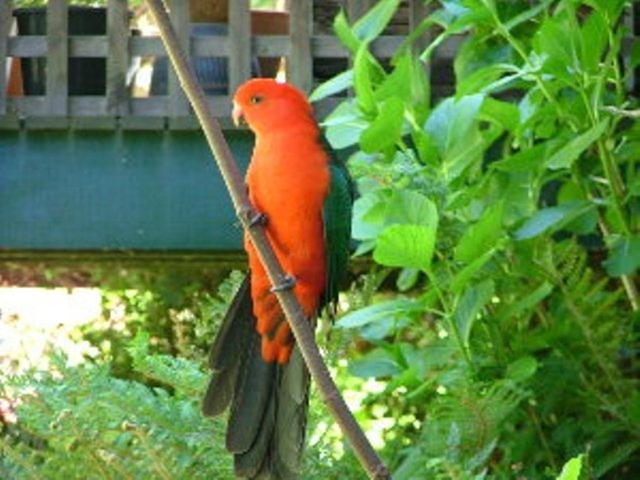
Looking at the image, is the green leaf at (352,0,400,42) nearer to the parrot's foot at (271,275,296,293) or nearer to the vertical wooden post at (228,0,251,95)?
the vertical wooden post at (228,0,251,95)

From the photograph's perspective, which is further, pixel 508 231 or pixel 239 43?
pixel 239 43

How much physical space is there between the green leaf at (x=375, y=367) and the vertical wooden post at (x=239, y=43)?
3.37ft

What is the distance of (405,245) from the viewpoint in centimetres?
250

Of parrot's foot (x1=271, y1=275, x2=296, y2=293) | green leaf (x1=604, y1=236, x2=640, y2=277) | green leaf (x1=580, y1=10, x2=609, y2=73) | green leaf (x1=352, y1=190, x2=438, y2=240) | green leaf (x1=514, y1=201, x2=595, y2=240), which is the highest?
parrot's foot (x1=271, y1=275, x2=296, y2=293)

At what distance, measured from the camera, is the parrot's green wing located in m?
2.24

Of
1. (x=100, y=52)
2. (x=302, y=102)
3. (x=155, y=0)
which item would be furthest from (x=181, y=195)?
(x=155, y=0)

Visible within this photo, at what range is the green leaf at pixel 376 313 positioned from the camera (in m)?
2.68

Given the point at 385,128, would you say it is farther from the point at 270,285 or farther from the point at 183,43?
the point at 183,43

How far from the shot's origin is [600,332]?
308 centimetres

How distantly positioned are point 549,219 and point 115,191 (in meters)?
1.35

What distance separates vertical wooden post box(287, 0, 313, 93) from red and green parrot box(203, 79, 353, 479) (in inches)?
62.7

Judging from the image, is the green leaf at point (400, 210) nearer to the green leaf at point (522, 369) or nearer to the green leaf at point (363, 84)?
the green leaf at point (363, 84)

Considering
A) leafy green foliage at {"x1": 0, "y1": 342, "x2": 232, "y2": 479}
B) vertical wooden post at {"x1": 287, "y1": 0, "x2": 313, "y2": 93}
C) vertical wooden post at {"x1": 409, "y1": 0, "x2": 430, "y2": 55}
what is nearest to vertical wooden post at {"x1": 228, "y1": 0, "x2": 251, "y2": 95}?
vertical wooden post at {"x1": 287, "y1": 0, "x2": 313, "y2": 93}

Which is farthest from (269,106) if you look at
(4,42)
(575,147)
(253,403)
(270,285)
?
(4,42)
